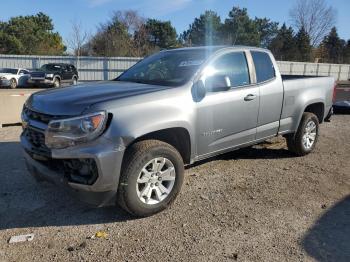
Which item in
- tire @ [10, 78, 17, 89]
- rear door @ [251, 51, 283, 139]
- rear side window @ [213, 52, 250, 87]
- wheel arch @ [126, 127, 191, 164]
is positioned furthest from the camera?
tire @ [10, 78, 17, 89]

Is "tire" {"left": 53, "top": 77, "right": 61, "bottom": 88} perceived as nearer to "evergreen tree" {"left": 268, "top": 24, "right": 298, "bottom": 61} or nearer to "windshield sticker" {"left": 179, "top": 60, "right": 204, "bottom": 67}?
"windshield sticker" {"left": 179, "top": 60, "right": 204, "bottom": 67}

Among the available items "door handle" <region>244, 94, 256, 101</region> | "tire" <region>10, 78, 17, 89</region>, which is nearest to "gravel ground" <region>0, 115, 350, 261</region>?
"door handle" <region>244, 94, 256, 101</region>

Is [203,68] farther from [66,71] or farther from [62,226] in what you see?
[66,71]

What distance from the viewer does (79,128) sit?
3547 mm

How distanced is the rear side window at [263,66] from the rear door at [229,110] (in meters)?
0.23

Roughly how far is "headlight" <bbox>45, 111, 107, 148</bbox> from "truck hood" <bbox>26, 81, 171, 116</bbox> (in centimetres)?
9

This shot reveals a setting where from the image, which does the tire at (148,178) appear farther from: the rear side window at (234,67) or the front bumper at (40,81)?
the front bumper at (40,81)

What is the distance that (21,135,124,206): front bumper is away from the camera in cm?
354

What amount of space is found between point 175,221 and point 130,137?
1026mm

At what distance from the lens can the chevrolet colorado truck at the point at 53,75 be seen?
26.2 m

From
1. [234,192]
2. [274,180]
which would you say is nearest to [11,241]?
[234,192]

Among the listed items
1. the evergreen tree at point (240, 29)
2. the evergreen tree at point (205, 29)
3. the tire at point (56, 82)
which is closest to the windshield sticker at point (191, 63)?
the tire at point (56, 82)

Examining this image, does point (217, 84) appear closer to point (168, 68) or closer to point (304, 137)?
point (168, 68)

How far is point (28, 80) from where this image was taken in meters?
26.6
